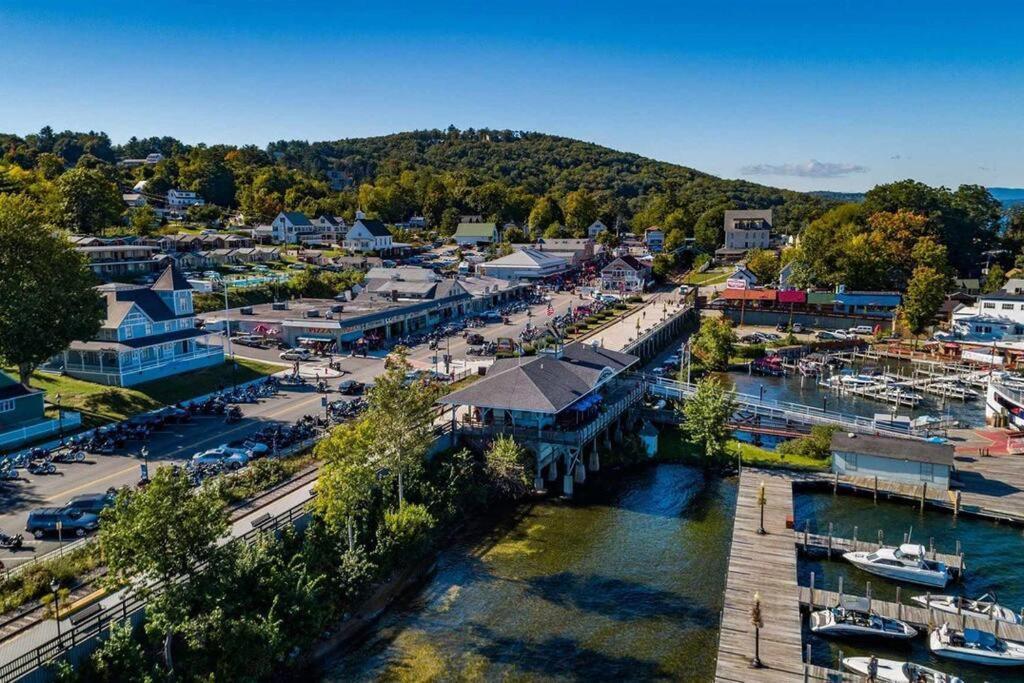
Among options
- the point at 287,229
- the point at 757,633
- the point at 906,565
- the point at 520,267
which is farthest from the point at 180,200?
the point at 757,633

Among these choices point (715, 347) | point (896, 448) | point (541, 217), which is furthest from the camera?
point (541, 217)

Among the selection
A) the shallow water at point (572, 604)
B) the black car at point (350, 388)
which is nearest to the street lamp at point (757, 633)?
the shallow water at point (572, 604)

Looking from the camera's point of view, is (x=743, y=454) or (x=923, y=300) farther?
(x=923, y=300)

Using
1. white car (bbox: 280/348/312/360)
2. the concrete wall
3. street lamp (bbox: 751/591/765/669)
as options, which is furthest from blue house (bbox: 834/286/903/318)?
street lamp (bbox: 751/591/765/669)

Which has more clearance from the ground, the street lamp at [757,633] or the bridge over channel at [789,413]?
the bridge over channel at [789,413]

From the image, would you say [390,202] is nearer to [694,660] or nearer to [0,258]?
[0,258]

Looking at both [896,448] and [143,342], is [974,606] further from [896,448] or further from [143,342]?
[143,342]

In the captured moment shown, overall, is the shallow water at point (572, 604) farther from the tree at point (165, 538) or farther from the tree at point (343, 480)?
the tree at point (165, 538)
